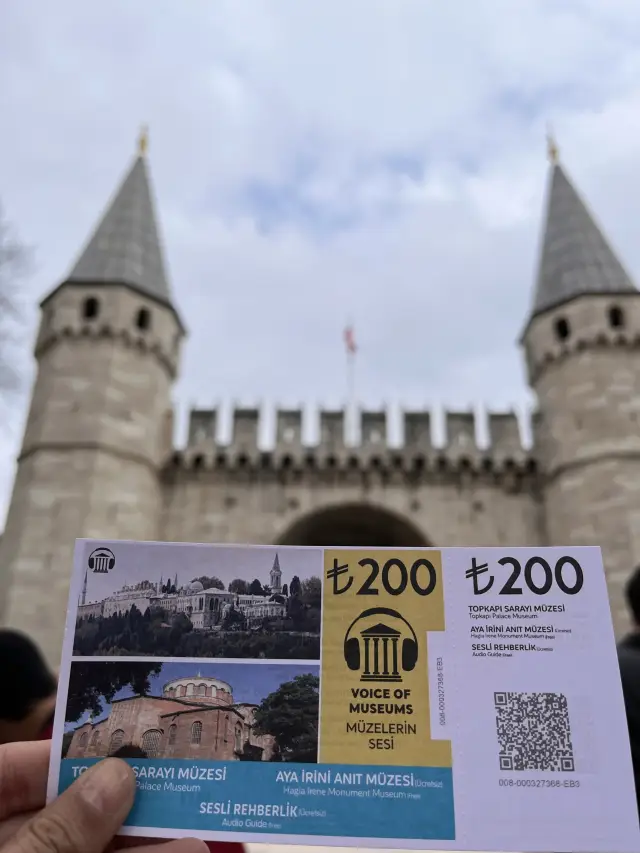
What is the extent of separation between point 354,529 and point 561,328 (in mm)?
7234

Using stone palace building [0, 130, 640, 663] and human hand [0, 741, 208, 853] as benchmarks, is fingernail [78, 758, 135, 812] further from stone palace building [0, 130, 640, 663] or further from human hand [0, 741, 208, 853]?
stone palace building [0, 130, 640, 663]

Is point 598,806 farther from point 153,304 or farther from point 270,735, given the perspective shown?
point 153,304

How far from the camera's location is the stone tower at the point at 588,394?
14125 millimetres

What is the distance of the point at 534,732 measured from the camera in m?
1.71

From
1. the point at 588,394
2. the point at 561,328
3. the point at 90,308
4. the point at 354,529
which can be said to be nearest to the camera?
the point at 588,394

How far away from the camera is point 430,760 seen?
1730mm

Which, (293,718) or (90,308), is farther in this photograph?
(90,308)

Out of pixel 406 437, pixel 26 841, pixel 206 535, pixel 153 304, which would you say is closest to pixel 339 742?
pixel 26 841

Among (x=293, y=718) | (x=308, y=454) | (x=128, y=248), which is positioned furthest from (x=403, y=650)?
(x=128, y=248)

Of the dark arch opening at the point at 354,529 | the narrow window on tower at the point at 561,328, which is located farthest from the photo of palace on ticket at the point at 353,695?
the narrow window on tower at the point at 561,328

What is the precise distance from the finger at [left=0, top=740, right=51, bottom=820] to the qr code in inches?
48.7

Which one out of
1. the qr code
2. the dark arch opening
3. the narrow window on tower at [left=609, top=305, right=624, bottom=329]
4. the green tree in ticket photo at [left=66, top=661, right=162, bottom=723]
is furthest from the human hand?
the narrow window on tower at [left=609, top=305, right=624, bottom=329]

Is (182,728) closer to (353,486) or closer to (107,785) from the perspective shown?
(107,785)

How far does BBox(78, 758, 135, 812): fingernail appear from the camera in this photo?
1.63m
